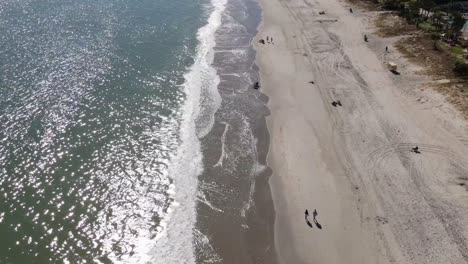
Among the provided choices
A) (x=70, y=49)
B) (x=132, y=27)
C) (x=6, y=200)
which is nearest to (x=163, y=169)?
(x=6, y=200)

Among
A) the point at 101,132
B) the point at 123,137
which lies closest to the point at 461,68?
the point at 123,137

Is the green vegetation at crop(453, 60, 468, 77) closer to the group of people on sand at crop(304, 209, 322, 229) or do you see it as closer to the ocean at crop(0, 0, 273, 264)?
the ocean at crop(0, 0, 273, 264)

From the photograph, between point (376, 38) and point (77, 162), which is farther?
point (376, 38)

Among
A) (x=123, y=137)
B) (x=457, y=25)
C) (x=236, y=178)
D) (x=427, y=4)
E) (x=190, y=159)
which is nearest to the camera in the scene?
(x=236, y=178)

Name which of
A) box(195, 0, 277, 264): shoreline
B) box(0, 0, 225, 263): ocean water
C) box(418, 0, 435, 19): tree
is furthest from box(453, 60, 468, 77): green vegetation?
box(0, 0, 225, 263): ocean water

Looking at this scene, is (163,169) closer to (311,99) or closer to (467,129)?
(311,99)

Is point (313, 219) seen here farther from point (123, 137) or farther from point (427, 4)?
point (427, 4)
